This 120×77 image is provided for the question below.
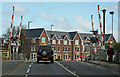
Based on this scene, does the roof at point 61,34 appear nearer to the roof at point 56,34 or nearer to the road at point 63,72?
the roof at point 56,34

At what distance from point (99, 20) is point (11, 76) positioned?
74.3 feet

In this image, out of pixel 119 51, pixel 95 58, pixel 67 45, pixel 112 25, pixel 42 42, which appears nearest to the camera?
pixel 119 51

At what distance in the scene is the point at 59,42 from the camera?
102 m

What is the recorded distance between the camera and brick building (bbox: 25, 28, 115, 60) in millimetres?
97562

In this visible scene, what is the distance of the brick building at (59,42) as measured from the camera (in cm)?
9756

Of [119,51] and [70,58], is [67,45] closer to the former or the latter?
[70,58]

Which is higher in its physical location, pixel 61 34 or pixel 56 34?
pixel 61 34

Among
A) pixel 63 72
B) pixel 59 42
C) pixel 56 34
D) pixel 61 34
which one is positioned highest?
pixel 61 34

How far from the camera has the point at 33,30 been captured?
101000 millimetres

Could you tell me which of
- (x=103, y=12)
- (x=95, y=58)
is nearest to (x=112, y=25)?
(x=103, y=12)

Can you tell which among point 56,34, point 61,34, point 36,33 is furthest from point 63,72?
point 61,34

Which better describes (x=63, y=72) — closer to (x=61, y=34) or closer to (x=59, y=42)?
(x=59, y=42)

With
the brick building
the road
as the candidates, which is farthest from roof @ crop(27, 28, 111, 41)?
the road

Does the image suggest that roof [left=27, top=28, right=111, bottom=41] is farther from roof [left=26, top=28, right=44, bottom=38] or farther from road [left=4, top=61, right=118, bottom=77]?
road [left=4, top=61, right=118, bottom=77]
